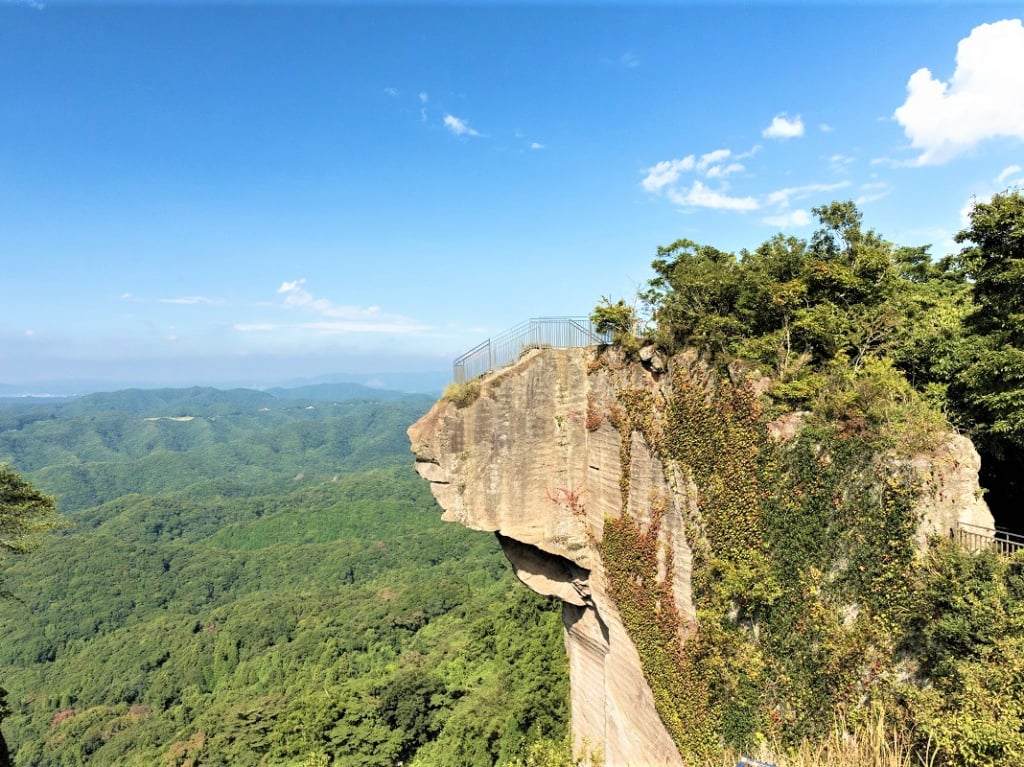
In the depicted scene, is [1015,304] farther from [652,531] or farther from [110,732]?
[110,732]

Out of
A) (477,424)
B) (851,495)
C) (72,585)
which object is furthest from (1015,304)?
(72,585)

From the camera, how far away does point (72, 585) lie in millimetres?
81000

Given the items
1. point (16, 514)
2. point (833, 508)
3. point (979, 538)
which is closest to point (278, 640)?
point (16, 514)

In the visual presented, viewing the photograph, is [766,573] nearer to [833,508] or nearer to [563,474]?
[833,508]

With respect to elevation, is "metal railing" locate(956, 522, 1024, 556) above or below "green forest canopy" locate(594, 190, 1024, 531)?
below

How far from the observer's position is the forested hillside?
91.8 ft

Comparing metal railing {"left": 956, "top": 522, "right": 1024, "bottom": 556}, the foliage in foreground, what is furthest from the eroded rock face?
metal railing {"left": 956, "top": 522, "right": 1024, "bottom": 556}

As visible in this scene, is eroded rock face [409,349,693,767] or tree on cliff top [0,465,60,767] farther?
tree on cliff top [0,465,60,767]

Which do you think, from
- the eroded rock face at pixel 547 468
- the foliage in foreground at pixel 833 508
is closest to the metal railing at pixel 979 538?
the foliage in foreground at pixel 833 508

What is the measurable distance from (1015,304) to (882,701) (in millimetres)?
7692

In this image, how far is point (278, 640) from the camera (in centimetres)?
6025

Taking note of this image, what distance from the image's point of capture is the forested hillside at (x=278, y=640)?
91.8 ft

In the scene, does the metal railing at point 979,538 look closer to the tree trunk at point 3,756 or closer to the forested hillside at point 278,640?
the forested hillside at point 278,640

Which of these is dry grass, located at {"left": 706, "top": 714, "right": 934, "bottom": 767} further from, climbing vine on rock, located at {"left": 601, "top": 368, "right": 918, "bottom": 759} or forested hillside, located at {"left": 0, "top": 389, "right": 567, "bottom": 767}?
forested hillside, located at {"left": 0, "top": 389, "right": 567, "bottom": 767}
